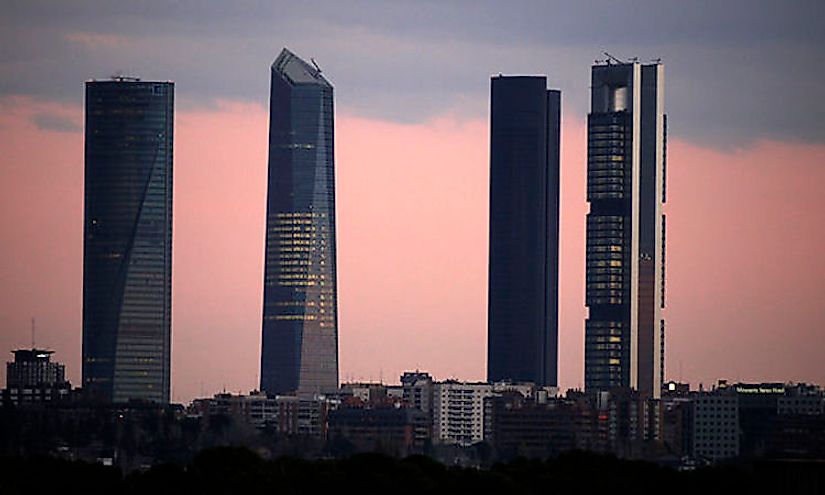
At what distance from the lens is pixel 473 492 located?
8581 centimetres

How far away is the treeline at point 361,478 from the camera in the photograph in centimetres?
8850

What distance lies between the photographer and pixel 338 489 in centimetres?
9012

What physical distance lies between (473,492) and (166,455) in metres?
99.8

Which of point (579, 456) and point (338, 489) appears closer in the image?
point (338, 489)

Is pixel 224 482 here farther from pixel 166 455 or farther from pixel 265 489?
pixel 166 455

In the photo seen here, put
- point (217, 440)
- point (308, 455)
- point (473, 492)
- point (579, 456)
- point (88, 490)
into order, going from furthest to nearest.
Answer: point (217, 440) → point (308, 455) → point (579, 456) → point (88, 490) → point (473, 492)

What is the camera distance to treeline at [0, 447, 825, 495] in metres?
88.5

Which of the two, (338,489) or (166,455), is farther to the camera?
(166,455)

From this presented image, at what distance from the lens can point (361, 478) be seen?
92.4m

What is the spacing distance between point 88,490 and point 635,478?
56.9 feet

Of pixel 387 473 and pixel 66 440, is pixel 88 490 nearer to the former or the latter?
pixel 387 473

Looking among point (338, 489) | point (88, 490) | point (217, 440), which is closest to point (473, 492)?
point (338, 489)

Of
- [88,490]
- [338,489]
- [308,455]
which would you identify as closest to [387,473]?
[338,489]

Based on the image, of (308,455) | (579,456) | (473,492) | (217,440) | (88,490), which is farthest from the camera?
(217,440)
